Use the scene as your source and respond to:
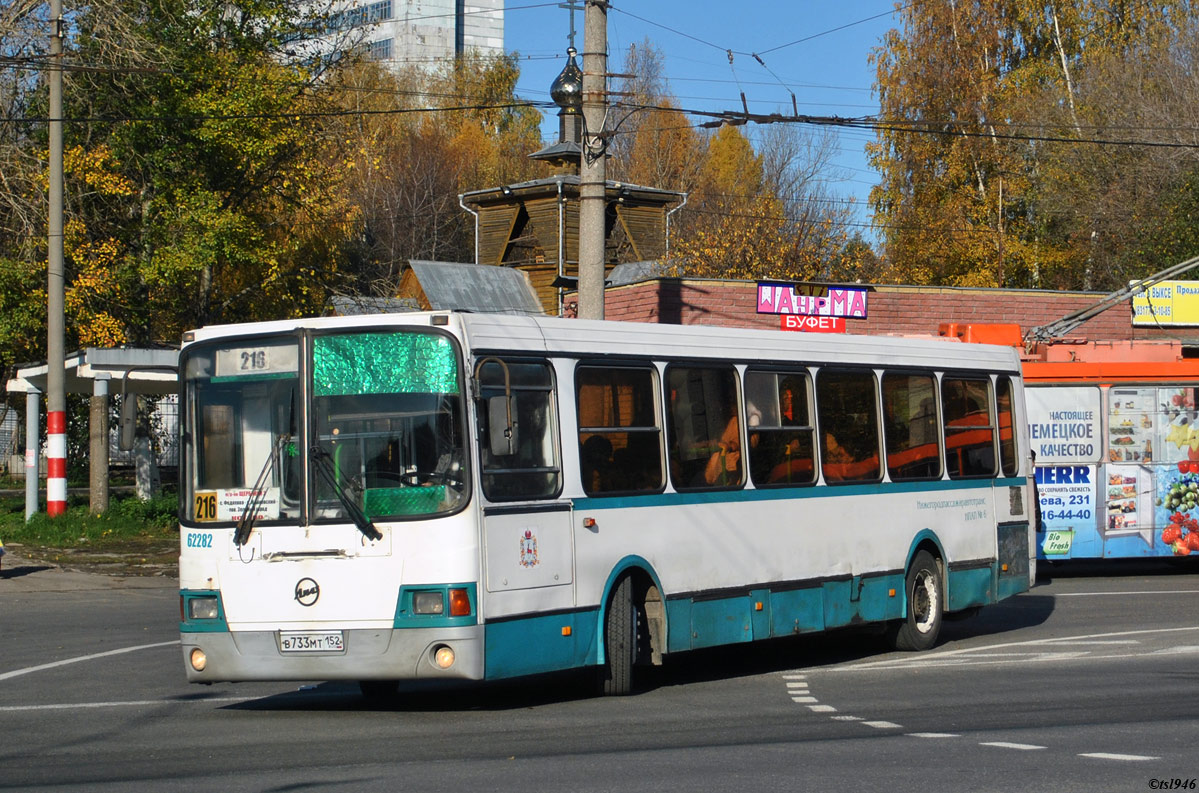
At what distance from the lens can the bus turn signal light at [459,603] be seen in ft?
29.9

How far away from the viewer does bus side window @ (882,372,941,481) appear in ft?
43.6

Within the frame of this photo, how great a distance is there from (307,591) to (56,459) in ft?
57.0

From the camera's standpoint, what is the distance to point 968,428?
1442 cm

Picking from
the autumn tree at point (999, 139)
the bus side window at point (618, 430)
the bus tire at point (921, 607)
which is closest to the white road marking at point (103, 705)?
the bus side window at point (618, 430)

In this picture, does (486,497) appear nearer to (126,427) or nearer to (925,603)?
(126,427)

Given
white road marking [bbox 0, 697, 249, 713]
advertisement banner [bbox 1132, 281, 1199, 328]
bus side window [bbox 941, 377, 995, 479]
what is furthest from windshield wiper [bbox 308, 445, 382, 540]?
advertisement banner [bbox 1132, 281, 1199, 328]

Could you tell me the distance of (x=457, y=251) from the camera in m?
72.6

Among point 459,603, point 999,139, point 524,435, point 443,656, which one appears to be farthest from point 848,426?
point 999,139

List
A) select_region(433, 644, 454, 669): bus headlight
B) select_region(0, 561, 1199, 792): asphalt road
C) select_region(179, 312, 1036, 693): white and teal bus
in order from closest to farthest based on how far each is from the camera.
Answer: select_region(0, 561, 1199, 792): asphalt road, select_region(433, 644, 454, 669): bus headlight, select_region(179, 312, 1036, 693): white and teal bus

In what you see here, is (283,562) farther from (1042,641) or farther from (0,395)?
(0,395)

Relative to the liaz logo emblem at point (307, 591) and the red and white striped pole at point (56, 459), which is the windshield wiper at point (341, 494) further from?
the red and white striped pole at point (56, 459)

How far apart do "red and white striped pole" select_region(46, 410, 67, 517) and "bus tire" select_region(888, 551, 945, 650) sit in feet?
52.5

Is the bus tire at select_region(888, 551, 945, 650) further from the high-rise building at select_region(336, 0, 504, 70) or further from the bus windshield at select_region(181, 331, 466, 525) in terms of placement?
the high-rise building at select_region(336, 0, 504, 70)

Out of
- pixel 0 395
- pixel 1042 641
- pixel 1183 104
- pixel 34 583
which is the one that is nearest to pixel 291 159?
pixel 0 395
